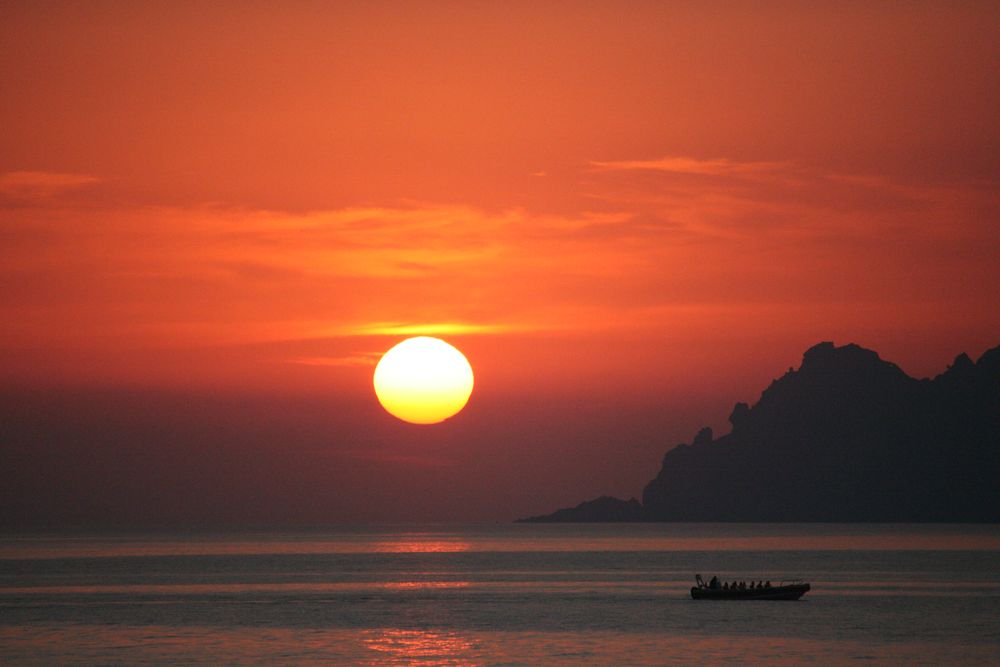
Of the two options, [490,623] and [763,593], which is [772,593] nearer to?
[763,593]

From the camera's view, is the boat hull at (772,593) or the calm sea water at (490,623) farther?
the boat hull at (772,593)

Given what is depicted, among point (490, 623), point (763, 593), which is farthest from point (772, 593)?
point (490, 623)

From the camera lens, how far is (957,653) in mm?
87062

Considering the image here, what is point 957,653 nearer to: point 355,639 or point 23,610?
point 355,639

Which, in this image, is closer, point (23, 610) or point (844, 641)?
point (844, 641)

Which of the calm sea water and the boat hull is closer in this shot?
the calm sea water

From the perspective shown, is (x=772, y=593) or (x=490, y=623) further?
(x=772, y=593)

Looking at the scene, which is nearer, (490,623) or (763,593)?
(490,623)

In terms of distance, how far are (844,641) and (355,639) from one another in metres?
34.3

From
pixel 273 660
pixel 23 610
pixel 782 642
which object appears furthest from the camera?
pixel 23 610

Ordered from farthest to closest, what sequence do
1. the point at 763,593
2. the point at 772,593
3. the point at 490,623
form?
the point at 772,593
the point at 763,593
the point at 490,623

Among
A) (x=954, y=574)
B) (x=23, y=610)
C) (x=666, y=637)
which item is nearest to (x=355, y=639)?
(x=666, y=637)

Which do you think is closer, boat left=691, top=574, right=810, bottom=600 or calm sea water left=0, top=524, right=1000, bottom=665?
calm sea water left=0, top=524, right=1000, bottom=665

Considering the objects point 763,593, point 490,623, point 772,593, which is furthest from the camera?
point 772,593
